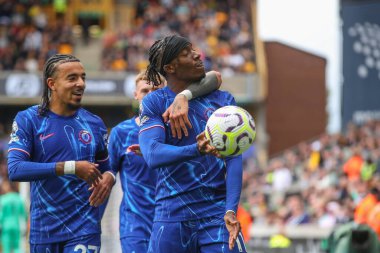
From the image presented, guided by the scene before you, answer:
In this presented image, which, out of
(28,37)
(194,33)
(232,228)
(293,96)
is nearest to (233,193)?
(232,228)

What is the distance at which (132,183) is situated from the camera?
8055mm

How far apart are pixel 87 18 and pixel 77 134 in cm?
3139

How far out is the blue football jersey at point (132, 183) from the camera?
7.95 metres

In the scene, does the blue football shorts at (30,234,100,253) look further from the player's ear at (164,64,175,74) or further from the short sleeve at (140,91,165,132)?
the player's ear at (164,64,175,74)

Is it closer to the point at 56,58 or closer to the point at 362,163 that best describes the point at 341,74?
the point at 362,163

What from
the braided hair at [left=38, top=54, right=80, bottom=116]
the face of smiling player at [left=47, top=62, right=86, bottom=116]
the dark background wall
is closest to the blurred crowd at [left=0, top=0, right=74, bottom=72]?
the dark background wall

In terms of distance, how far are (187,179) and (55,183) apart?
4.14 feet

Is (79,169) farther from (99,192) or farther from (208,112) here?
(208,112)

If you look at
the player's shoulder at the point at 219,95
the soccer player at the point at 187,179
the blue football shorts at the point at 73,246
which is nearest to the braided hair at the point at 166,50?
the soccer player at the point at 187,179

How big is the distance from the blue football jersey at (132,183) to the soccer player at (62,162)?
77 cm

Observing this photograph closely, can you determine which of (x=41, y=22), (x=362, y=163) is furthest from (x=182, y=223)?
(x=41, y=22)

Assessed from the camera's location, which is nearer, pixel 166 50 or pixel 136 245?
pixel 166 50

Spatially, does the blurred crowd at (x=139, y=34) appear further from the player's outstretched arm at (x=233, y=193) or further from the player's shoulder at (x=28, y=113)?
the player's outstretched arm at (x=233, y=193)

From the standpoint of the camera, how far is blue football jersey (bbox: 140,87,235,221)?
20.5 ft
